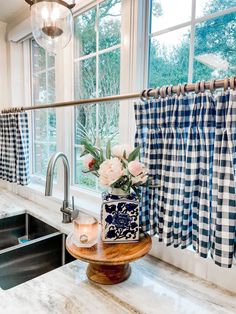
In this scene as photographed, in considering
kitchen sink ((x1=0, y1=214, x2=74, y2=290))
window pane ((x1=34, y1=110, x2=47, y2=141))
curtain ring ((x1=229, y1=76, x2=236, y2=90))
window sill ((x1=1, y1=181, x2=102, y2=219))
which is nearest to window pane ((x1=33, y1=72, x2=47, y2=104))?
window pane ((x1=34, y1=110, x2=47, y2=141))

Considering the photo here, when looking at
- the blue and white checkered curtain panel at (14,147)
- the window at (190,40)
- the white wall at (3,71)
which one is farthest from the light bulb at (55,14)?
the white wall at (3,71)

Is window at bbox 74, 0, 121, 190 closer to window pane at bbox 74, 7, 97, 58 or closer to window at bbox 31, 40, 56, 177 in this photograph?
window pane at bbox 74, 7, 97, 58

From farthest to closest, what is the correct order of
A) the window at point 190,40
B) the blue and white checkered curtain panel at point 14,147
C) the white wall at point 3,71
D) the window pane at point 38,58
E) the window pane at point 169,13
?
the white wall at point 3,71 < the window pane at point 38,58 < the blue and white checkered curtain panel at point 14,147 < the window pane at point 169,13 < the window at point 190,40

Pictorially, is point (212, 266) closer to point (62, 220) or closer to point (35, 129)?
point (62, 220)

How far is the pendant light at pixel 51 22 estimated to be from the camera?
996mm

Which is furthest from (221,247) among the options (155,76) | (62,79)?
(62,79)

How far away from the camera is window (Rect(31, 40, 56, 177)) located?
6.32 ft

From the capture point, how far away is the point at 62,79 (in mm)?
1637

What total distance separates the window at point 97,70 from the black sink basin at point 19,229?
41 centimetres

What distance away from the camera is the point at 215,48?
100cm

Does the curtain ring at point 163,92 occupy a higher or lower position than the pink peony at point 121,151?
higher

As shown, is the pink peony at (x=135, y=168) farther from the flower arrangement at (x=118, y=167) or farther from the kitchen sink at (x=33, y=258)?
the kitchen sink at (x=33, y=258)

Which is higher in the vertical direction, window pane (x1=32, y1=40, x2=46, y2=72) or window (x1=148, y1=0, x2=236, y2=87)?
window pane (x1=32, y1=40, x2=46, y2=72)

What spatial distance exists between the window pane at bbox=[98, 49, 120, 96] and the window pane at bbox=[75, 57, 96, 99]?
71 mm
